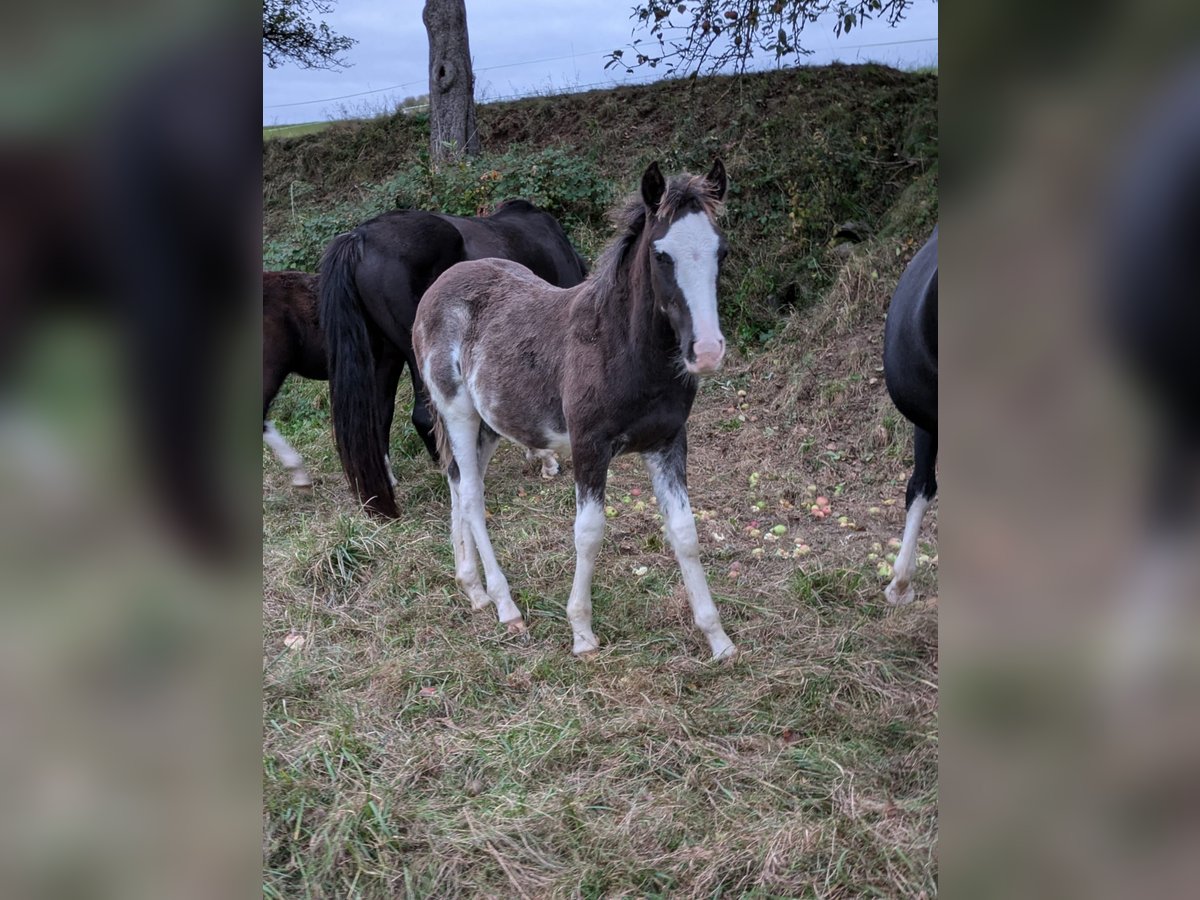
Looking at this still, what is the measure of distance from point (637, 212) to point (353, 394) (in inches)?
93.2

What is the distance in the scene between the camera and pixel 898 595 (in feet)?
11.9

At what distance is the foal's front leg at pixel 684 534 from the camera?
3.34 meters

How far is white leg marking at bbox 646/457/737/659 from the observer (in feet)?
10.9

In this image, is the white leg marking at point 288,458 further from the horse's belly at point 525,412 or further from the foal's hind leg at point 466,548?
the horse's belly at point 525,412

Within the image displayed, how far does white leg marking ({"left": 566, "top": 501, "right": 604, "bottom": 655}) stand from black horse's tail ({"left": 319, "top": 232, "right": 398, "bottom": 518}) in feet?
5.88

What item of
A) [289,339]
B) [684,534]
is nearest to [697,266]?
[684,534]

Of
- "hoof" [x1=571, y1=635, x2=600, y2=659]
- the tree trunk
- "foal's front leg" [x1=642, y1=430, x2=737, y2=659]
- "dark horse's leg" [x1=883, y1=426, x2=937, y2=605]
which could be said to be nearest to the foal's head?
"foal's front leg" [x1=642, y1=430, x2=737, y2=659]

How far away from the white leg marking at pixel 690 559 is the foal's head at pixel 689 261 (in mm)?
787
